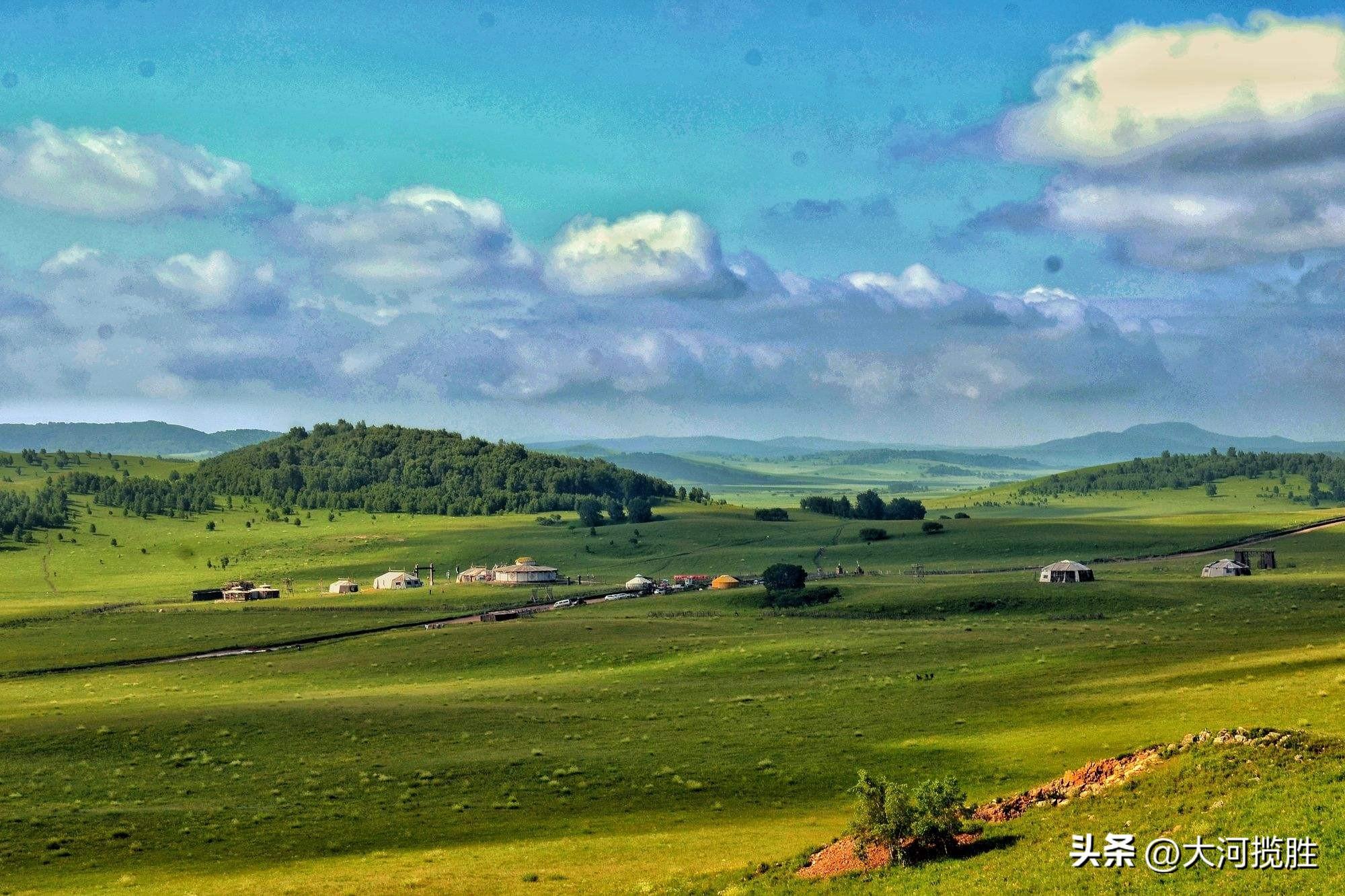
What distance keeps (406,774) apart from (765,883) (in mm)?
24571

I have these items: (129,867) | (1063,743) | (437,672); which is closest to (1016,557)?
(437,672)

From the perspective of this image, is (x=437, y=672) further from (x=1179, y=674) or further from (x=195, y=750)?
(x=1179, y=674)

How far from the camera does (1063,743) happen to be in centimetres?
4781

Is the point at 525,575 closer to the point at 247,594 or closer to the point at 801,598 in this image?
the point at 247,594

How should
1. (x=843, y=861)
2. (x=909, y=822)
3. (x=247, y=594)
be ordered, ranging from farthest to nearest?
(x=247, y=594)
(x=843, y=861)
(x=909, y=822)

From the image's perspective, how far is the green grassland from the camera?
1356 inches

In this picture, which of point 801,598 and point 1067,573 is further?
point 801,598

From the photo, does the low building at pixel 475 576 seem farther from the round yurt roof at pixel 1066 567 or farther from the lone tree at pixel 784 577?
the round yurt roof at pixel 1066 567

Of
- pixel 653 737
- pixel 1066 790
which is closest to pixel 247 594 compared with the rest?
pixel 653 737

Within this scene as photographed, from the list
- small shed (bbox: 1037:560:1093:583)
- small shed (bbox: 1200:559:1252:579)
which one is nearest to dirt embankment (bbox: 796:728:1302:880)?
small shed (bbox: 1037:560:1093:583)

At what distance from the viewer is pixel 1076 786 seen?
31.6m

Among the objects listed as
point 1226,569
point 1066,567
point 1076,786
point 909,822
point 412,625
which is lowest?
point 412,625

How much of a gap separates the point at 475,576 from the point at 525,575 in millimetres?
10743

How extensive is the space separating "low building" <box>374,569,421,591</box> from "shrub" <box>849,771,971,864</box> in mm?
137902
